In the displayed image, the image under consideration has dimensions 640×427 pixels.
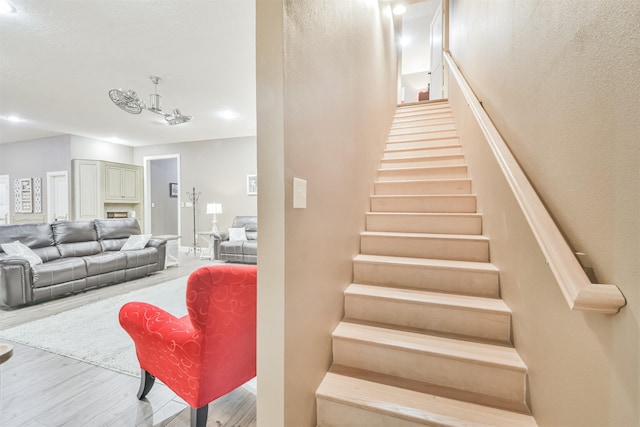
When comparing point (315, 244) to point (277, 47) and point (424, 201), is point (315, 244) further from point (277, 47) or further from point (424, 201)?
point (424, 201)

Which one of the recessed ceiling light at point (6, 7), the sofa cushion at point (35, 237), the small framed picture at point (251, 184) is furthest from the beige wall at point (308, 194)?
the small framed picture at point (251, 184)

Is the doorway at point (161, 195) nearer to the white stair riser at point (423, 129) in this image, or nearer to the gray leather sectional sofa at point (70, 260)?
the gray leather sectional sofa at point (70, 260)

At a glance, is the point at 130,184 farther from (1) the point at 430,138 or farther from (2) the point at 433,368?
(2) the point at 433,368

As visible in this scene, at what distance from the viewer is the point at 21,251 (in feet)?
11.1

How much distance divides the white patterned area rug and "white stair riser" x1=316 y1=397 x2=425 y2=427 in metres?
1.42

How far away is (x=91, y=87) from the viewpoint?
405cm

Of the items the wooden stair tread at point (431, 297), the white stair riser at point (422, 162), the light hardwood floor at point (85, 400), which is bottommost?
the light hardwood floor at point (85, 400)

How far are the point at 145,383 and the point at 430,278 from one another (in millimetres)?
1922

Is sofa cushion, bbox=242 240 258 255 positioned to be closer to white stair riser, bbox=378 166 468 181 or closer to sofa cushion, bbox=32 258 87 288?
sofa cushion, bbox=32 258 87 288

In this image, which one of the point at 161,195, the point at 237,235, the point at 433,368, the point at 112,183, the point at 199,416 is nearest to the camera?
the point at 199,416

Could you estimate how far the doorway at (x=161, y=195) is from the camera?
7.84 meters

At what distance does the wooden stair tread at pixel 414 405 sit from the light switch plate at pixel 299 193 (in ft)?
3.14

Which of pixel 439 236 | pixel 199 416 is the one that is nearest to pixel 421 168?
pixel 439 236

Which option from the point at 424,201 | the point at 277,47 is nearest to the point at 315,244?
the point at 277,47
